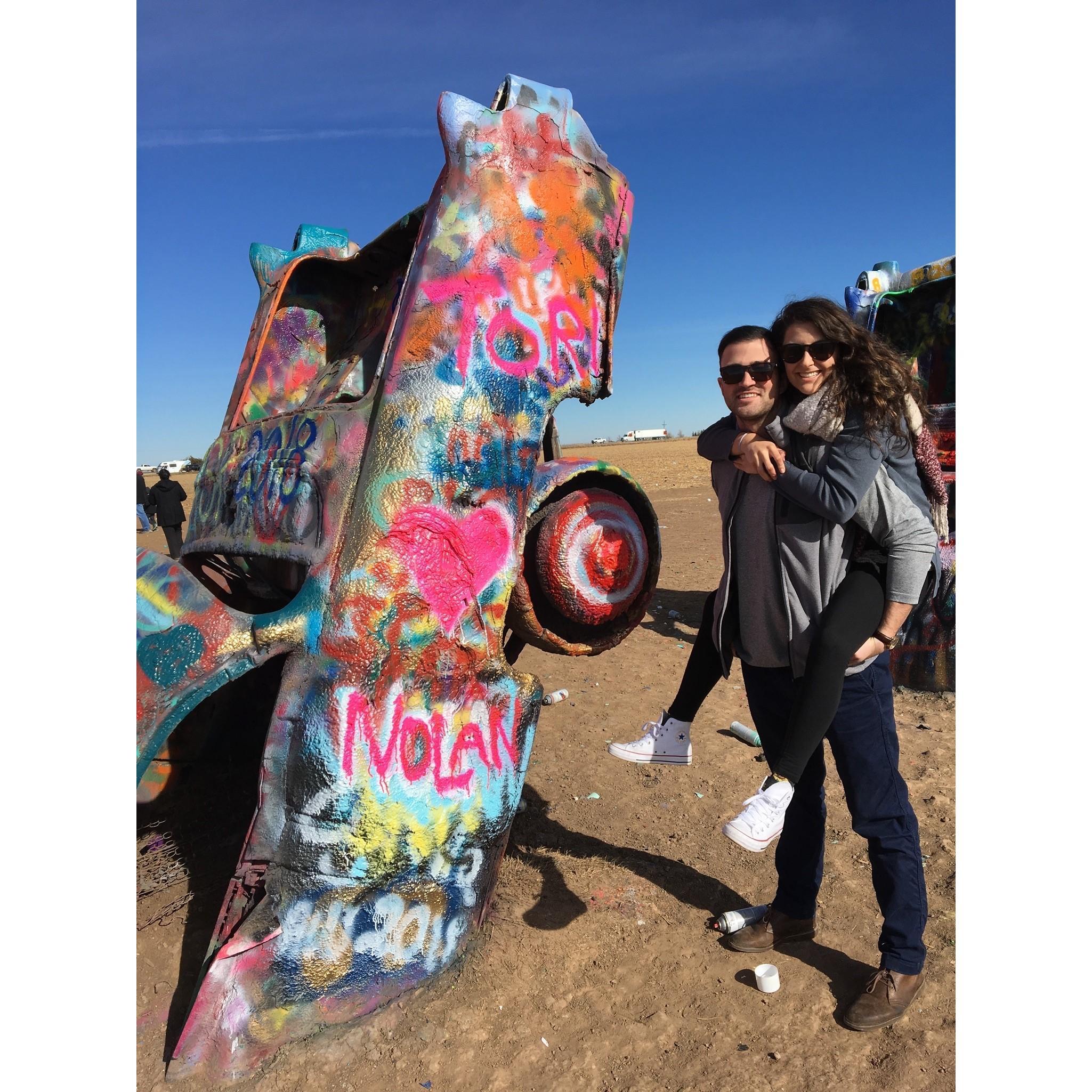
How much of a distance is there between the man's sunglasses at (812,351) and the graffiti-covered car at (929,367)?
3848 millimetres

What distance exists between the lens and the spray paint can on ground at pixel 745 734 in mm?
5004

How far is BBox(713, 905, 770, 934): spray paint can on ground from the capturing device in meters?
3.16

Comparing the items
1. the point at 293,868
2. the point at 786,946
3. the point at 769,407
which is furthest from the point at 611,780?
the point at 769,407

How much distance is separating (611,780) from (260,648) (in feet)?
8.46

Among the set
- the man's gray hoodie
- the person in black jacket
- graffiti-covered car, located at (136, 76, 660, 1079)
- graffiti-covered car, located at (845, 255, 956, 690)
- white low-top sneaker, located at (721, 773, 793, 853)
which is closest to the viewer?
white low-top sneaker, located at (721, 773, 793, 853)

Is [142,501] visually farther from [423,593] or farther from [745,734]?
[423,593]

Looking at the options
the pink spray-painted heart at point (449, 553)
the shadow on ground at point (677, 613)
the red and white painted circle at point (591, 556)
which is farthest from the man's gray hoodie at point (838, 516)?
the shadow on ground at point (677, 613)

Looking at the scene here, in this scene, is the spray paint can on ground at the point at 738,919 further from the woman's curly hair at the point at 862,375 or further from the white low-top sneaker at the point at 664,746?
the woman's curly hair at the point at 862,375

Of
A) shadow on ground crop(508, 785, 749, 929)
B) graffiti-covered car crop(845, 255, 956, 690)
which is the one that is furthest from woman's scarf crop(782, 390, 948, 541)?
graffiti-covered car crop(845, 255, 956, 690)

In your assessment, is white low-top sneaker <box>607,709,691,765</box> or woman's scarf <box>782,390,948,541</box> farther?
white low-top sneaker <box>607,709,691,765</box>

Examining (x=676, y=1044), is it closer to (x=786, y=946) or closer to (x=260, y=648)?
(x=786, y=946)

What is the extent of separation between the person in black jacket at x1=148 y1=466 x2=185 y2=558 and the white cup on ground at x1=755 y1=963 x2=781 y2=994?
11.7 meters

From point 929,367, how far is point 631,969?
17.1ft

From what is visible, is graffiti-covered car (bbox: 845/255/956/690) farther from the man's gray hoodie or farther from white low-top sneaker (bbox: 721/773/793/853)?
white low-top sneaker (bbox: 721/773/793/853)
